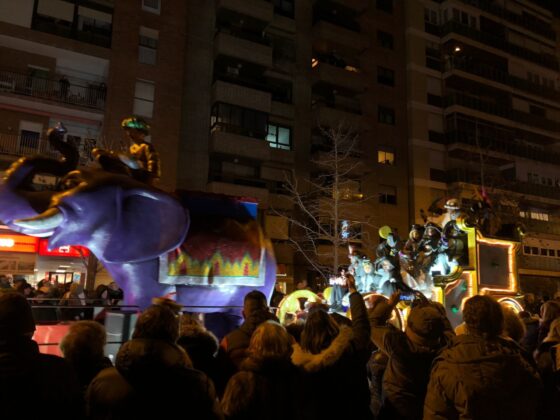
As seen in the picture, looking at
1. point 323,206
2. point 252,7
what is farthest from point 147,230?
Answer: point 252,7

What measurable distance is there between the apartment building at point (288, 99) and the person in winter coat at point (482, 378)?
20.5m

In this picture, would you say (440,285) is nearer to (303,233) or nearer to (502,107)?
(303,233)

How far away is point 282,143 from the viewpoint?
93.5ft

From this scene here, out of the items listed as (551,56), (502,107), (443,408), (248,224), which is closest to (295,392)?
(443,408)

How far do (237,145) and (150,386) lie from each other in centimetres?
2339

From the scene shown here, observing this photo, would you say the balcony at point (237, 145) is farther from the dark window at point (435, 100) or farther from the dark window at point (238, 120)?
the dark window at point (435, 100)

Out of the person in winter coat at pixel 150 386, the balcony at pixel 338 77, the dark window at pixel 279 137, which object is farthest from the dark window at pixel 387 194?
the person in winter coat at pixel 150 386

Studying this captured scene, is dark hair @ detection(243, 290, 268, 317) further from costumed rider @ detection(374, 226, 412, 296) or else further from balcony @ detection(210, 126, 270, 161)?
balcony @ detection(210, 126, 270, 161)

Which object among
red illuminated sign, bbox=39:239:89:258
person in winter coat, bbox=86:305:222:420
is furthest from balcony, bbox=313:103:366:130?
person in winter coat, bbox=86:305:222:420

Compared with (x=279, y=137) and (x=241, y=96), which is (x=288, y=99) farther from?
(x=241, y=96)

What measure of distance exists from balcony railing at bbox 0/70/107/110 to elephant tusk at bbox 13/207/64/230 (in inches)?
701

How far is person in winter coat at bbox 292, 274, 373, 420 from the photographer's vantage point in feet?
10.6

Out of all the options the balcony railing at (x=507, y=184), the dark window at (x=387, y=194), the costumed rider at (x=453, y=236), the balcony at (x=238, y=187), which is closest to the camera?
the costumed rider at (x=453, y=236)

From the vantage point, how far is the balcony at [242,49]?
26.0 meters
